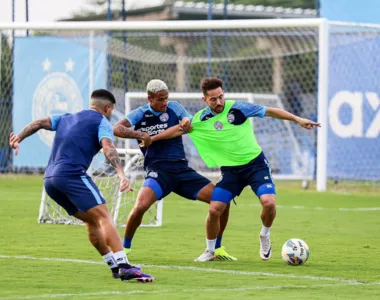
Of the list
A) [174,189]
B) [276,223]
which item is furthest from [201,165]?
[174,189]

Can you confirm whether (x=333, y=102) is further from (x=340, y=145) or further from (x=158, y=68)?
(x=158, y=68)

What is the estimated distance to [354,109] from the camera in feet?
82.5

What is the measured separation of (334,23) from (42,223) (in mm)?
10104

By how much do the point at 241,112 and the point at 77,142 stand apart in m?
2.66

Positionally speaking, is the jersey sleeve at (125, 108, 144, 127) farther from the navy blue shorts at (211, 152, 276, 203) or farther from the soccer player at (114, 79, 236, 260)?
the navy blue shorts at (211, 152, 276, 203)

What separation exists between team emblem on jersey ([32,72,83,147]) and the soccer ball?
54.7ft

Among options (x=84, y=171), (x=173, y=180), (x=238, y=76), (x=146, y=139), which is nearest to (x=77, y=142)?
(x=84, y=171)

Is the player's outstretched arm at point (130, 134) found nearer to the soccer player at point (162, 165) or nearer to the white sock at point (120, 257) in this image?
the soccer player at point (162, 165)

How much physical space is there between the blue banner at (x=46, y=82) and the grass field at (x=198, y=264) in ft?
25.6

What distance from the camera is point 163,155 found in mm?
12211

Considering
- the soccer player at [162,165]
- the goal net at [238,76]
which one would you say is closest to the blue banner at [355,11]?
the goal net at [238,76]

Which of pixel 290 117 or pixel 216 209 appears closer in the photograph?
pixel 290 117

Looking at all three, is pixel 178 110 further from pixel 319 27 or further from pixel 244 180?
pixel 319 27

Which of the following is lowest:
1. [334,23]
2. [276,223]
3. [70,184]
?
[276,223]
